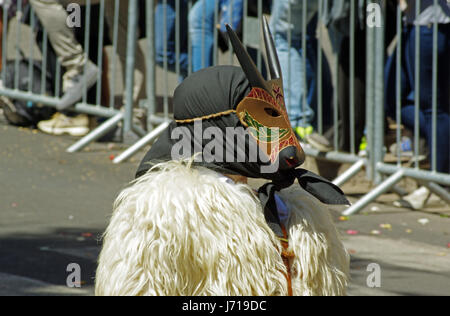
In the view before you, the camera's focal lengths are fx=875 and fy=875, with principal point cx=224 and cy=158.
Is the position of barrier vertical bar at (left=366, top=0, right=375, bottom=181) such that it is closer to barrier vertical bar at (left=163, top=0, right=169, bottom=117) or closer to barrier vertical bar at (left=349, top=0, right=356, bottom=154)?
barrier vertical bar at (left=349, top=0, right=356, bottom=154)

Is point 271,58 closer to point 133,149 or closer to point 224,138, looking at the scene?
point 224,138

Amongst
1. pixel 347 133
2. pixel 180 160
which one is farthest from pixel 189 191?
pixel 347 133

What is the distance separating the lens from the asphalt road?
4.65m

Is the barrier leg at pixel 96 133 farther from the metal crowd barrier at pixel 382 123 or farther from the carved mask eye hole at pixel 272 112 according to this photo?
the carved mask eye hole at pixel 272 112

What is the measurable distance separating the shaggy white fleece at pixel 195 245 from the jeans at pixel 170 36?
19.2 ft

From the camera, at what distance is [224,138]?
7.97 ft

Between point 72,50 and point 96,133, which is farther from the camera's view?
point 72,50

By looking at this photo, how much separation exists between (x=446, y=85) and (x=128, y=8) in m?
3.27

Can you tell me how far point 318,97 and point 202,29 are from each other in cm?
133

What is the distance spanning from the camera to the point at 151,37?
8250 millimetres

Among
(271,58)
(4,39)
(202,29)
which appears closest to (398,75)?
(202,29)
